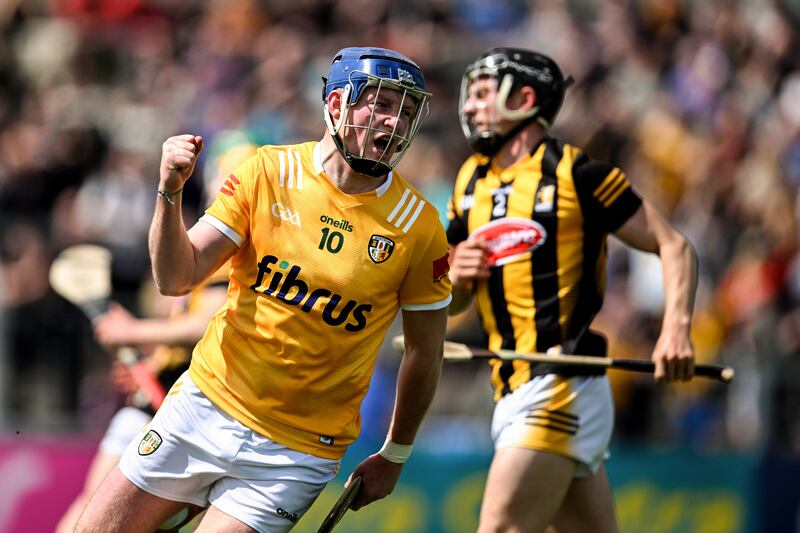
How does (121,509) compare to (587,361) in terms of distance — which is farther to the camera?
(587,361)

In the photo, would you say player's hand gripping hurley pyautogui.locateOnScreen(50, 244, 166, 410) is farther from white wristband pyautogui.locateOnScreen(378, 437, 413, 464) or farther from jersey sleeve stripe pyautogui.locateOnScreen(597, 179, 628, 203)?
jersey sleeve stripe pyautogui.locateOnScreen(597, 179, 628, 203)

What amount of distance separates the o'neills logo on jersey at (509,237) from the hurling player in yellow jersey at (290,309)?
3.69ft

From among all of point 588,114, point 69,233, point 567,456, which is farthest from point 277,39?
point 567,456

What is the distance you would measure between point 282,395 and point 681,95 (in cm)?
927

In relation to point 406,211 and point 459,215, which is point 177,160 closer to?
point 406,211

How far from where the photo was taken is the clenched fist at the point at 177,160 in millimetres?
4051

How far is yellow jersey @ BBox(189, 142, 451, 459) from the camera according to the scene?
442 centimetres

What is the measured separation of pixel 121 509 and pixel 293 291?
0.91 m

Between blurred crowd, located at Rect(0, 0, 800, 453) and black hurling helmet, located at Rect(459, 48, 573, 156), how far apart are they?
3353 mm

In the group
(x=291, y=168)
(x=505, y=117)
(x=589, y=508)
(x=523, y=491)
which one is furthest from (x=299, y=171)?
(x=589, y=508)

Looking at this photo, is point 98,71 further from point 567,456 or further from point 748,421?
point 567,456

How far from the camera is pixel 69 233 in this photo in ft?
30.2

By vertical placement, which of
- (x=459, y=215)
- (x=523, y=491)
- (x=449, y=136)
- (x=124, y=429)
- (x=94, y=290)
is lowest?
(x=124, y=429)

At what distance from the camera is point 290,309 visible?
4426mm
